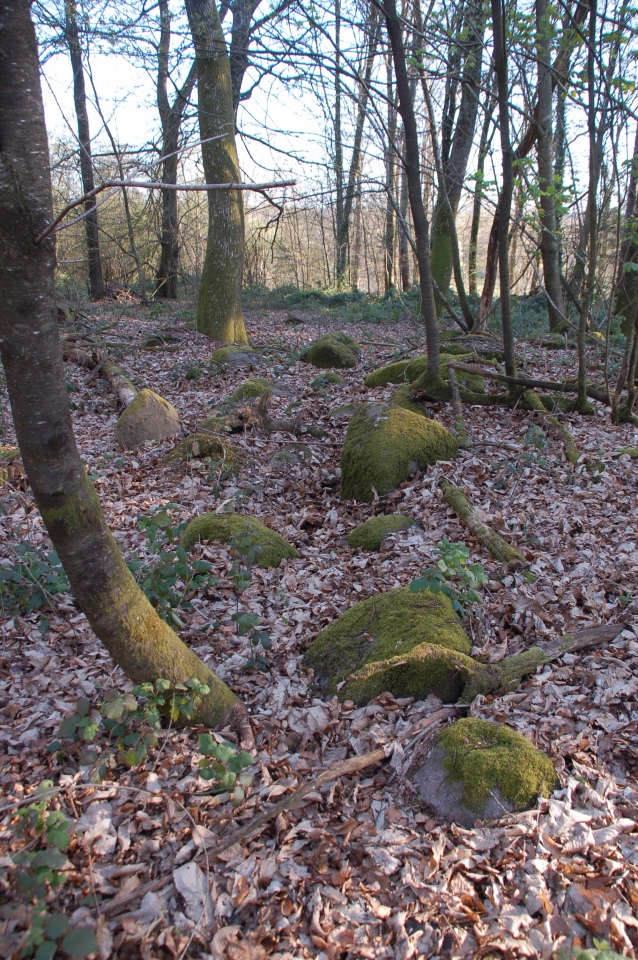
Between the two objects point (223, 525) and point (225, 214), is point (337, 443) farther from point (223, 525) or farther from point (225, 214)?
point (225, 214)

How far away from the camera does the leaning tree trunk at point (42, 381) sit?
178cm

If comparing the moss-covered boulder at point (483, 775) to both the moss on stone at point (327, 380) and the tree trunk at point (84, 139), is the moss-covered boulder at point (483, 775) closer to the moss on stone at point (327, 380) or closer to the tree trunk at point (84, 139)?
the tree trunk at point (84, 139)

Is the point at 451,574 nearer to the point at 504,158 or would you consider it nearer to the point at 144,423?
the point at 144,423

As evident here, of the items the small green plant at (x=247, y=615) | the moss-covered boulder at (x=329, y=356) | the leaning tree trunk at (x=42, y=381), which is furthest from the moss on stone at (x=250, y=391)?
the leaning tree trunk at (x=42, y=381)

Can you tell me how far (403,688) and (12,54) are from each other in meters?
3.14

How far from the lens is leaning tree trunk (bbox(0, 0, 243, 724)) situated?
178cm

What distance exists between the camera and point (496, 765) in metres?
2.43

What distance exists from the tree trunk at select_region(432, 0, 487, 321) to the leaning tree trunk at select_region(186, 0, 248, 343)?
4195mm

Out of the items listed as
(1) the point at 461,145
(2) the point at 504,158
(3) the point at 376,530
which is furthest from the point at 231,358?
(1) the point at 461,145

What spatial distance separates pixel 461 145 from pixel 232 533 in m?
10.8

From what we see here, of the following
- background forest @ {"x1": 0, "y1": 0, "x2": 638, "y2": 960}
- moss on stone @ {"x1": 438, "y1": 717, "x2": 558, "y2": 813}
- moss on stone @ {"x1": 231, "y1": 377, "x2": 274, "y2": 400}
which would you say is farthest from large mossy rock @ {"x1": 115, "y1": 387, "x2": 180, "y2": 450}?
moss on stone @ {"x1": 438, "y1": 717, "x2": 558, "y2": 813}

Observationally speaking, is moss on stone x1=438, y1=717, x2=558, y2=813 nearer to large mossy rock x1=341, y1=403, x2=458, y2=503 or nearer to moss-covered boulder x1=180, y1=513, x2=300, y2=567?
moss-covered boulder x1=180, y1=513, x2=300, y2=567

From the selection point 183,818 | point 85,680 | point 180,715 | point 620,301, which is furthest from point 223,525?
point 620,301

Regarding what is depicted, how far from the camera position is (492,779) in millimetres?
2395
